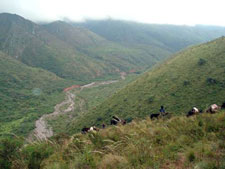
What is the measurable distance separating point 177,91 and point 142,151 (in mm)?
34634

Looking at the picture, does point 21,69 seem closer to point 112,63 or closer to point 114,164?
point 112,63

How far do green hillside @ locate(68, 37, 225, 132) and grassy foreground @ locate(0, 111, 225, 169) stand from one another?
78.2ft

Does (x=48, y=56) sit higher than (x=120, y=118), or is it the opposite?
(x=48, y=56)

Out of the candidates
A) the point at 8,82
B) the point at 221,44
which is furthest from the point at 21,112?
the point at 221,44

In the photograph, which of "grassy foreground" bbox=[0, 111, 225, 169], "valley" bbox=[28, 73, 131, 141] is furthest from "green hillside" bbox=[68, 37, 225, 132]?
"grassy foreground" bbox=[0, 111, 225, 169]

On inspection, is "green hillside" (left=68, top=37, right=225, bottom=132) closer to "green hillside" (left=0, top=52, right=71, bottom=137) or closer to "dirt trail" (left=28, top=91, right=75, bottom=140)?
"dirt trail" (left=28, top=91, right=75, bottom=140)

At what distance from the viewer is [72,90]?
115m

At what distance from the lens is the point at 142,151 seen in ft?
17.0

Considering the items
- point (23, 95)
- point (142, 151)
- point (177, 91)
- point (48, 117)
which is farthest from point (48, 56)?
point (142, 151)

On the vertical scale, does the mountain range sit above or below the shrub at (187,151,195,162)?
below

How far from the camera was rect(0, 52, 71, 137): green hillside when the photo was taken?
6629 centimetres

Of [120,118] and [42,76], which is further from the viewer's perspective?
[42,76]

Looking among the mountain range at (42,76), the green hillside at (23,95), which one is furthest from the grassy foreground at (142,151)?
the green hillside at (23,95)

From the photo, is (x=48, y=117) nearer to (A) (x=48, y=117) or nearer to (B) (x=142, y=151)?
(A) (x=48, y=117)
